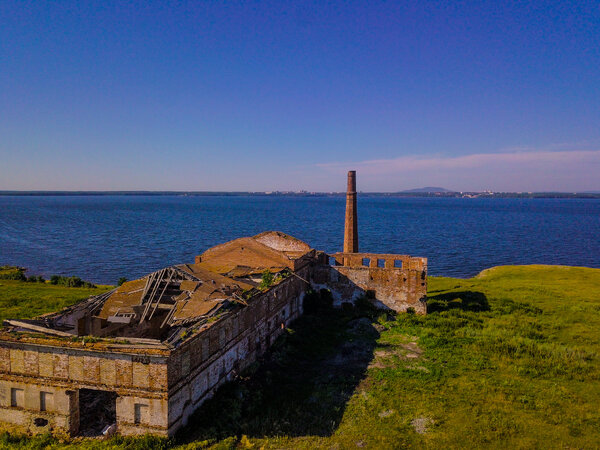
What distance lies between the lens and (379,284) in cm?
3148

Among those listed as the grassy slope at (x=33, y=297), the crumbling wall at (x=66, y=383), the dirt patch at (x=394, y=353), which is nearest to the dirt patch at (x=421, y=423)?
the dirt patch at (x=394, y=353)

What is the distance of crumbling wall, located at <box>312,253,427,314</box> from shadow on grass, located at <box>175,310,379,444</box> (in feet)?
17.5

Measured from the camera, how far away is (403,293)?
3100 cm

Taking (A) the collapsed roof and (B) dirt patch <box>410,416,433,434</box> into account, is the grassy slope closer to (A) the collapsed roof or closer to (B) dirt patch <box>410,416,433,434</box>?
(A) the collapsed roof

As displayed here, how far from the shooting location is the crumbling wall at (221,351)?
14.4m

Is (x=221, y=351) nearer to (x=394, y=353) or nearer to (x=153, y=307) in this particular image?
(x=153, y=307)

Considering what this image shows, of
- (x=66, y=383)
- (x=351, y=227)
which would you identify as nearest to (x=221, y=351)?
(x=66, y=383)

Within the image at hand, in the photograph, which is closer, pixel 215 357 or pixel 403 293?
pixel 215 357

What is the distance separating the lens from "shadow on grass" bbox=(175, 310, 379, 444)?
14875mm

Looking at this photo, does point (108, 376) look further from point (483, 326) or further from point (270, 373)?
point (483, 326)

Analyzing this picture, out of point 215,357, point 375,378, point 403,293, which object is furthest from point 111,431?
point 403,293

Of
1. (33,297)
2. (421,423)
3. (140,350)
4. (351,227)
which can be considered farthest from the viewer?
(351,227)

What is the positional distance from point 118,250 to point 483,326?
59.6 m

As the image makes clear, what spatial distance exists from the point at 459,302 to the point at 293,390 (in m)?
21.0
